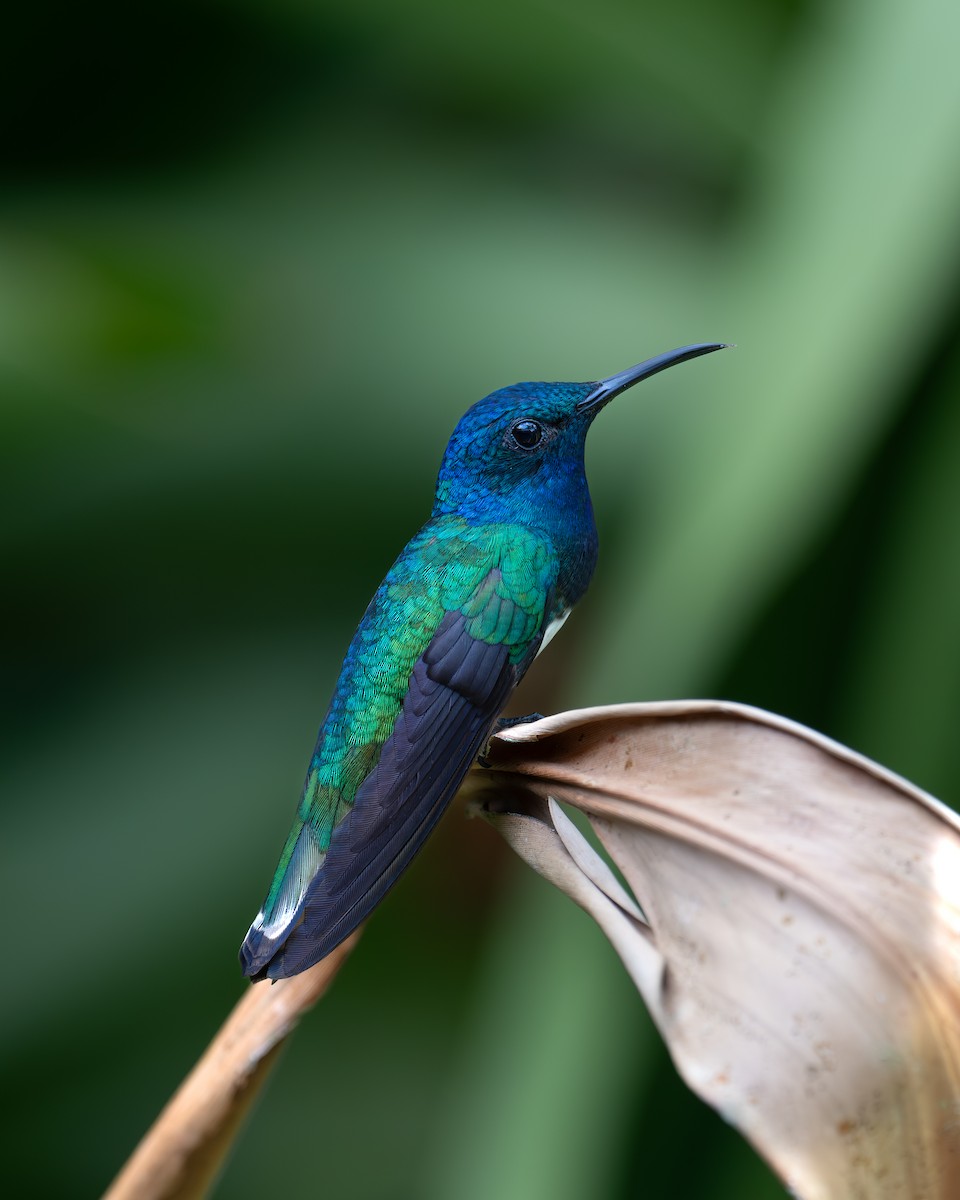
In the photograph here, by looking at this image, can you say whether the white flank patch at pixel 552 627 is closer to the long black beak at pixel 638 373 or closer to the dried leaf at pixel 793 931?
the long black beak at pixel 638 373

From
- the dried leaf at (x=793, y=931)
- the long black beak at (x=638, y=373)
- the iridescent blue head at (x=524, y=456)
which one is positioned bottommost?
the dried leaf at (x=793, y=931)

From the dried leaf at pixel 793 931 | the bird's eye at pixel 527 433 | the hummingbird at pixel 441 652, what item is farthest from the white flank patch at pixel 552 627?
the dried leaf at pixel 793 931

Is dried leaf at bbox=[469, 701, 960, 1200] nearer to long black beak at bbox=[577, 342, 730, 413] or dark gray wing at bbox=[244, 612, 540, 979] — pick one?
dark gray wing at bbox=[244, 612, 540, 979]

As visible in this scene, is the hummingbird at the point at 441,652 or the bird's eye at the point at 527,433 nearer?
the hummingbird at the point at 441,652

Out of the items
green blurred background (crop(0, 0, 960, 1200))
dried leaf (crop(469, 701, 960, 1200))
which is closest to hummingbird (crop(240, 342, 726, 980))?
dried leaf (crop(469, 701, 960, 1200))

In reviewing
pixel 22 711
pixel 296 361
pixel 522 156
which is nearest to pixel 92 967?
pixel 22 711

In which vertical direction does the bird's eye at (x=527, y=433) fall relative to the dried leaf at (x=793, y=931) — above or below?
above

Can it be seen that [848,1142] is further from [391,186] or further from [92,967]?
[391,186]
